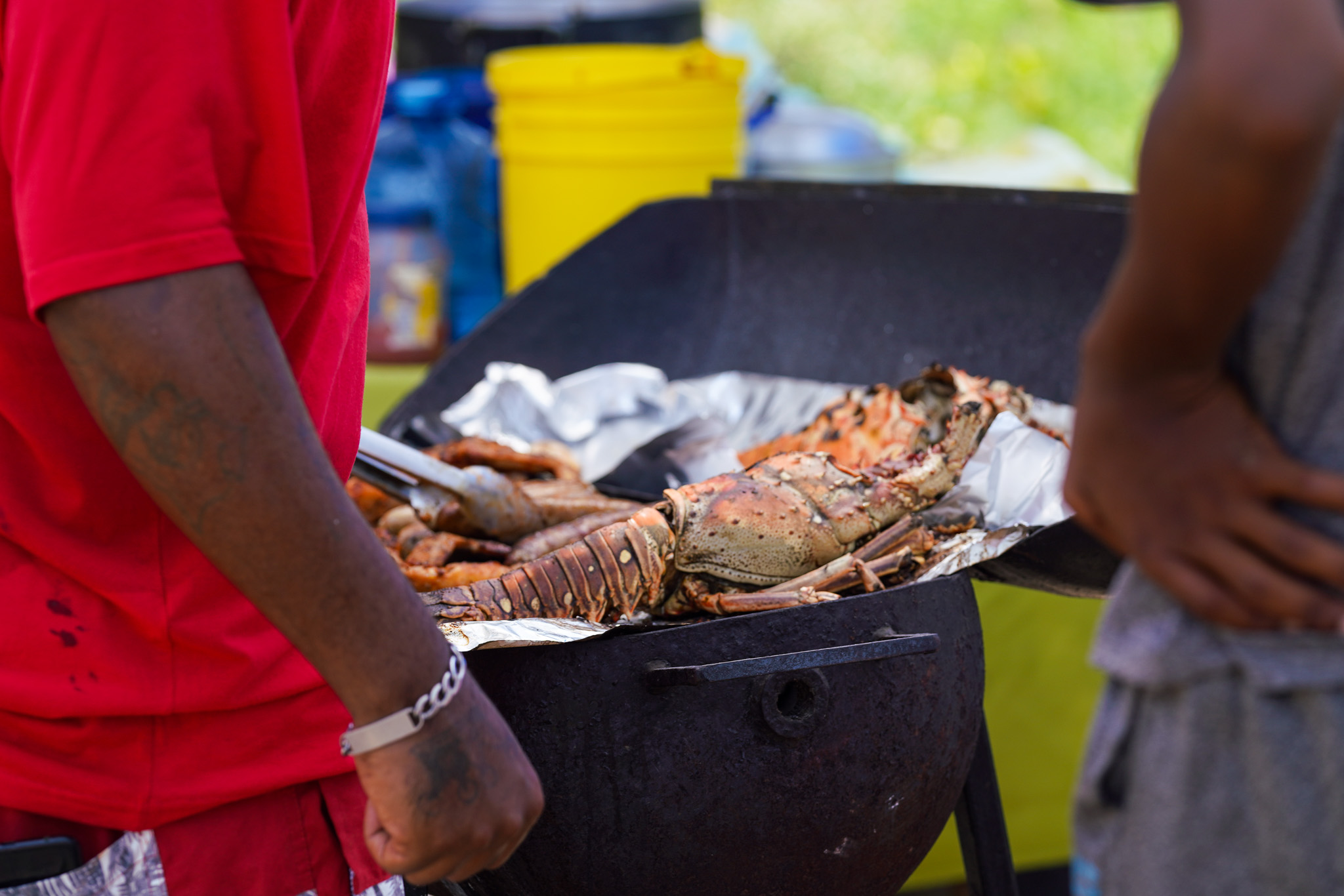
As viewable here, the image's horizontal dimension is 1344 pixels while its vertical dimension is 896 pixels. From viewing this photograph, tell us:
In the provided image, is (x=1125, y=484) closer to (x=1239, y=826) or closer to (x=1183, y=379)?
(x=1183, y=379)

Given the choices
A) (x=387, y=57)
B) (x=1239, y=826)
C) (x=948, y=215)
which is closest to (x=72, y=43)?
(x=387, y=57)

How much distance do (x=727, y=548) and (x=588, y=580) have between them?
8.5 inches

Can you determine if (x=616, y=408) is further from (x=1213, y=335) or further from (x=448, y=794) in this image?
(x=1213, y=335)

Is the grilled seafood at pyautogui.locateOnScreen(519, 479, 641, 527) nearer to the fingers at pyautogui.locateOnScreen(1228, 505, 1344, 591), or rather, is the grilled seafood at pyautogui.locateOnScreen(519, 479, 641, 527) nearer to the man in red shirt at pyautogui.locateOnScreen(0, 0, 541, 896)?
the man in red shirt at pyautogui.locateOnScreen(0, 0, 541, 896)

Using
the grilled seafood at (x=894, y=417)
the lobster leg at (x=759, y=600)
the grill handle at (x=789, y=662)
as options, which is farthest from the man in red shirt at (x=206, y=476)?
the grilled seafood at (x=894, y=417)

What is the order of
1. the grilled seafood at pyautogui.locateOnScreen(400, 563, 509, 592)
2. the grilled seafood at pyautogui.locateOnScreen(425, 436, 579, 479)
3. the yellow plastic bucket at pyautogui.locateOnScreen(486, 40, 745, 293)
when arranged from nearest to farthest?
the grilled seafood at pyautogui.locateOnScreen(400, 563, 509, 592), the grilled seafood at pyautogui.locateOnScreen(425, 436, 579, 479), the yellow plastic bucket at pyautogui.locateOnScreen(486, 40, 745, 293)

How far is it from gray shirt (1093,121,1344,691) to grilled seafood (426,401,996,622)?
92 cm

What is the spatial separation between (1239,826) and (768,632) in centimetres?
79

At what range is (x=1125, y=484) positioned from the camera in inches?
28.9

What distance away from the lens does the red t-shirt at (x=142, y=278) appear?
2.52ft

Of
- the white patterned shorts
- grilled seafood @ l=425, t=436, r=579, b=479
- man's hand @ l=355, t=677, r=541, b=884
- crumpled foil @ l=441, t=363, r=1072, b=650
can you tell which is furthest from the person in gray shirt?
grilled seafood @ l=425, t=436, r=579, b=479

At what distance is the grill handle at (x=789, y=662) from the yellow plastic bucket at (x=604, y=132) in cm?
178

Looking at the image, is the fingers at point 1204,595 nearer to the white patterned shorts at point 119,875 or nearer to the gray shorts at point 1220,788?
the gray shorts at point 1220,788

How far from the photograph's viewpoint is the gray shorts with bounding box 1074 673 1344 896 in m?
0.71
